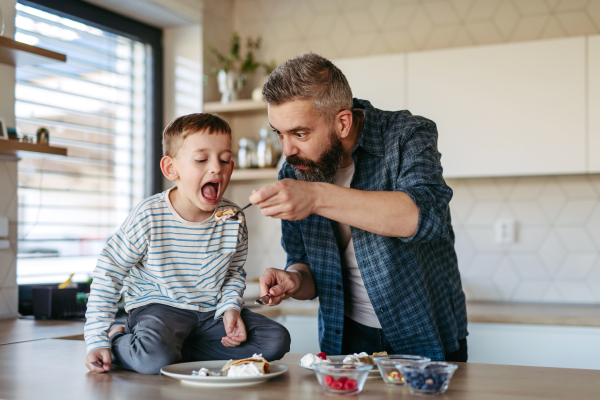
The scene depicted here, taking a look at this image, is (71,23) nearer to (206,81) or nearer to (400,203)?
(206,81)

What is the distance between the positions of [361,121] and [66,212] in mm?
1680

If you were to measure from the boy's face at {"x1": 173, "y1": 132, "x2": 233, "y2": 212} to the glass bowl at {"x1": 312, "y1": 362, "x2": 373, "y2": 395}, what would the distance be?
1.89ft

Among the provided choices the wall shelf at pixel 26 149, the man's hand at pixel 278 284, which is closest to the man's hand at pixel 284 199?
the man's hand at pixel 278 284

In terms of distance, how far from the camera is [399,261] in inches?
61.6

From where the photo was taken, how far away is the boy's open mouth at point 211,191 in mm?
1440

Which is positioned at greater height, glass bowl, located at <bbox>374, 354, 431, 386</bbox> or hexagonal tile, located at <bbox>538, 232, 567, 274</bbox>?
hexagonal tile, located at <bbox>538, 232, 567, 274</bbox>

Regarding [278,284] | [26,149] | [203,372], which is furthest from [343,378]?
[26,149]

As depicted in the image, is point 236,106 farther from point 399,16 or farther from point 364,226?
point 364,226

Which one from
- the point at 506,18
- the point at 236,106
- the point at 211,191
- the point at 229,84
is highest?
the point at 506,18

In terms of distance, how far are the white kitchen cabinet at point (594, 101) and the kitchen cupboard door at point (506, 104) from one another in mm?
29

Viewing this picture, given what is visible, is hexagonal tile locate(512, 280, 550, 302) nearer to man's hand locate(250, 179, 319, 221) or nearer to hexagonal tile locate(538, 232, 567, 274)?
hexagonal tile locate(538, 232, 567, 274)

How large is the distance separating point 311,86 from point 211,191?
0.37 metres

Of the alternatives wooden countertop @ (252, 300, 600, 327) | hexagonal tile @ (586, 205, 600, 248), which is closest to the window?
wooden countertop @ (252, 300, 600, 327)

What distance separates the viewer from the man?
131cm
